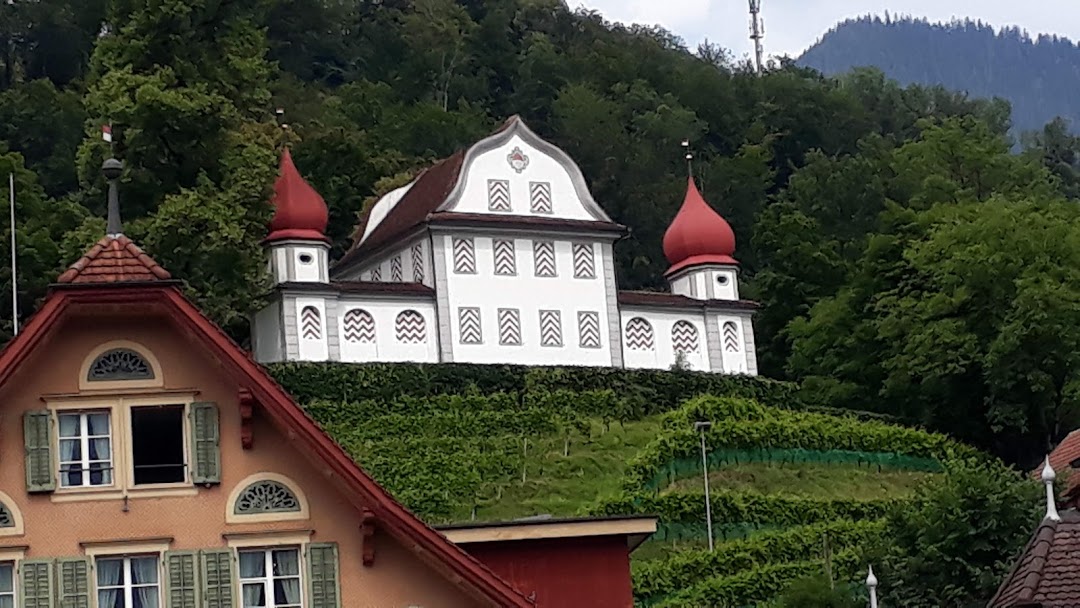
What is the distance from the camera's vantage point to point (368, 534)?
94.5ft

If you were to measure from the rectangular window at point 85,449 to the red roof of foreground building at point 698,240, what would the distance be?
5592 centimetres

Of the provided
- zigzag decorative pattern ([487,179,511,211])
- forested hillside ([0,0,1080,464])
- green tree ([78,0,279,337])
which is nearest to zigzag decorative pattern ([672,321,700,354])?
forested hillside ([0,0,1080,464])

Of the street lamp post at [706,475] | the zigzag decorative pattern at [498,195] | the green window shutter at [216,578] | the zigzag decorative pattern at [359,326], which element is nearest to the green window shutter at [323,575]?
the green window shutter at [216,578]

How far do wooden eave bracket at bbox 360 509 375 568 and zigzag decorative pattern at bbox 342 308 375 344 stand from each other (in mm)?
46715

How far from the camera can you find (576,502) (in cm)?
6366

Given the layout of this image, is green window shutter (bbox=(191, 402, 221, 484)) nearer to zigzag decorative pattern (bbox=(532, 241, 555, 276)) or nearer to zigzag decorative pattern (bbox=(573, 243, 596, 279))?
zigzag decorative pattern (bbox=(532, 241, 555, 276))

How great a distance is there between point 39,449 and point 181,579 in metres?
2.05

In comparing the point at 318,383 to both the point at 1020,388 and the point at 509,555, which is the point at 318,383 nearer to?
the point at 1020,388

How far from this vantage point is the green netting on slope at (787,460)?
67.2m

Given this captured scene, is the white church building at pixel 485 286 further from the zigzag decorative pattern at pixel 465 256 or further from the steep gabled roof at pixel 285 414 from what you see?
the steep gabled roof at pixel 285 414

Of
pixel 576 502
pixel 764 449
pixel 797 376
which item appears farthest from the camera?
pixel 797 376

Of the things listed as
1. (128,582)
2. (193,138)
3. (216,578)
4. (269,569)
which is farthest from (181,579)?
(193,138)

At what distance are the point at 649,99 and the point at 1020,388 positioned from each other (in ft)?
166

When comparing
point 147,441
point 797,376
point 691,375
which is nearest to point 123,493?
point 147,441
